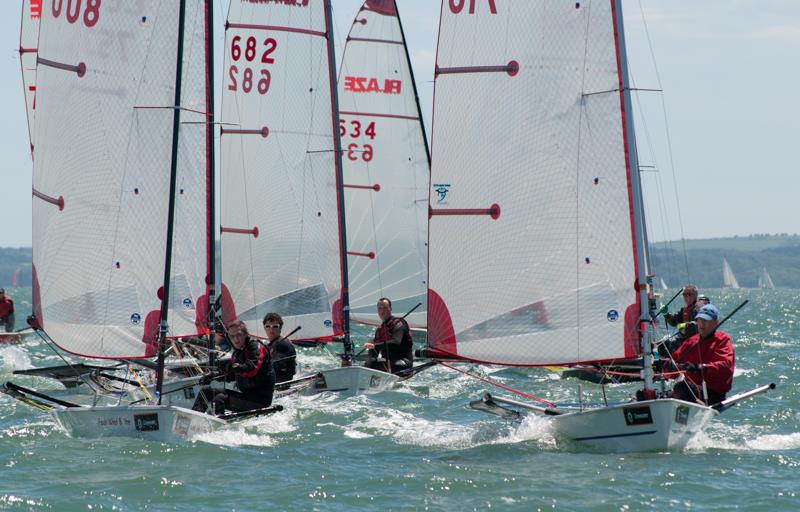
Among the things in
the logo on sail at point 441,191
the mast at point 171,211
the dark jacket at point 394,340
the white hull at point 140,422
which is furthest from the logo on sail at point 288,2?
the white hull at point 140,422

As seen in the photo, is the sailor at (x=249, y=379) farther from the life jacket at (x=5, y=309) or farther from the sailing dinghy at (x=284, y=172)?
the life jacket at (x=5, y=309)

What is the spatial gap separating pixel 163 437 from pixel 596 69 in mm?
4920

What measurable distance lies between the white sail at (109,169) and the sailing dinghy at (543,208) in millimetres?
2664

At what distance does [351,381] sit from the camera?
52.1 ft

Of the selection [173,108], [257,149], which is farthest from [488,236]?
[257,149]

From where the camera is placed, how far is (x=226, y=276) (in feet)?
61.4

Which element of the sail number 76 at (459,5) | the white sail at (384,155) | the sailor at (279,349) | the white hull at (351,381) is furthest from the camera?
the white sail at (384,155)

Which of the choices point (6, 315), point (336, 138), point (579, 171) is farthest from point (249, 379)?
point (6, 315)

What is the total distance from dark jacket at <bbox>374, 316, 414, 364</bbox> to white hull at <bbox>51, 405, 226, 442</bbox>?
5.29 m

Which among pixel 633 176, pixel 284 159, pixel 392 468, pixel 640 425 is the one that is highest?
pixel 284 159

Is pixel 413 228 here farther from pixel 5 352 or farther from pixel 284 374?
pixel 284 374

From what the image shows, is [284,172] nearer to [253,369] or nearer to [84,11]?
[84,11]

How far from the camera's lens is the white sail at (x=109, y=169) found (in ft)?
40.9

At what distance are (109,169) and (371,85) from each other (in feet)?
37.6
